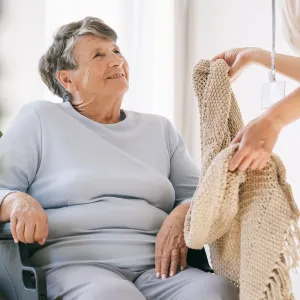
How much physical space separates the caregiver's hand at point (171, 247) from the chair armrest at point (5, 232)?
16.3 inches

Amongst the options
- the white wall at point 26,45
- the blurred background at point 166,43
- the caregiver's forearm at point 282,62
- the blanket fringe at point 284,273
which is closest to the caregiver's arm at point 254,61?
the caregiver's forearm at point 282,62

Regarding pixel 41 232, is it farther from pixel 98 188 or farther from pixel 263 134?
pixel 263 134

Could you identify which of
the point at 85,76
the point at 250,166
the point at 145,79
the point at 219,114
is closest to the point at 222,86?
the point at 219,114

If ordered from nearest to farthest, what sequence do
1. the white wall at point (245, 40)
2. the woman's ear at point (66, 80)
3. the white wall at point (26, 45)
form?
the woman's ear at point (66, 80), the white wall at point (26, 45), the white wall at point (245, 40)

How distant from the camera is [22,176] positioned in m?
1.61

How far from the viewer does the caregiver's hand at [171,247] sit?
1.53 meters

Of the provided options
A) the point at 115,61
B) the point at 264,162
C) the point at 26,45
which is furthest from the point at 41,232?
the point at 26,45

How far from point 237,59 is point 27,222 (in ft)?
2.40

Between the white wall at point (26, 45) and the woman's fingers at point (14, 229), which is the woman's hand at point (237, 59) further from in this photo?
the white wall at point (26, 45)

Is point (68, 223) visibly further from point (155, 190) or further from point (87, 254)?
point (155, 190)

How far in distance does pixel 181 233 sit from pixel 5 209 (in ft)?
1.64

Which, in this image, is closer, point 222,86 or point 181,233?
point 222,86

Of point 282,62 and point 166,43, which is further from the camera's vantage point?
point 166,43

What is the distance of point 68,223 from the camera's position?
1557 mm
